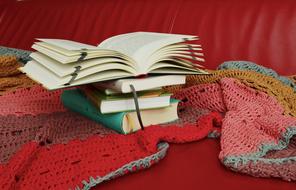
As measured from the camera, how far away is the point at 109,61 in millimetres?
727

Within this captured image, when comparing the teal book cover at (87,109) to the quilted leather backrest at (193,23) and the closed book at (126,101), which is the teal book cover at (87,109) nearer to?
the closed book at (126,101)

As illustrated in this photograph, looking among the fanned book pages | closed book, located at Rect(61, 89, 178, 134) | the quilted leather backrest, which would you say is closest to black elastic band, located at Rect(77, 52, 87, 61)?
the fanned book pages

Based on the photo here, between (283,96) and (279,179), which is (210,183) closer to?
(279,179)

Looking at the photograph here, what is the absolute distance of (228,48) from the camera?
4.18ft

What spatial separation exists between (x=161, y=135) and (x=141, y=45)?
0.61 ft

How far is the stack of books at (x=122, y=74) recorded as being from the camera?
2.35ft

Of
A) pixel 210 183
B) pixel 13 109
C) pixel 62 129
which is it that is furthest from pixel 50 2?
pixel 210 183

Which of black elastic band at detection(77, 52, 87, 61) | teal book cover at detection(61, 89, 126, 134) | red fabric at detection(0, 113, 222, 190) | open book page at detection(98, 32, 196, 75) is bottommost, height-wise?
red fabric at detection(0, 113, 222, 190)

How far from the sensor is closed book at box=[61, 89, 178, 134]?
2.46 feet

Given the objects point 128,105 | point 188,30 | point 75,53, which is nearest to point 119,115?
point 128,105

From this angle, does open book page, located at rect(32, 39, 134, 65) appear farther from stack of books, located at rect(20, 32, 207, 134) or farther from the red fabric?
the red fabric

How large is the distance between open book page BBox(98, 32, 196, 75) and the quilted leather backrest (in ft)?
1.52

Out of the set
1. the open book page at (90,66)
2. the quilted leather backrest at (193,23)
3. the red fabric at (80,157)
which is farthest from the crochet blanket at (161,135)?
the quilted leather backrest at (193,23)

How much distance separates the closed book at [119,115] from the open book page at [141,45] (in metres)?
0.08
